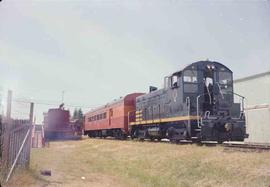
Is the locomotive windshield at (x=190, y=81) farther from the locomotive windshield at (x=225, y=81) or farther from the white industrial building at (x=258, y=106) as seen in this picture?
the white industrial building at (x=258, y=106)

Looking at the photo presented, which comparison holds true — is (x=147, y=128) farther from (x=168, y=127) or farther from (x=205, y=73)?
(x=205, y=73)

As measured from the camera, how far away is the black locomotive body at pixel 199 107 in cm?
1406

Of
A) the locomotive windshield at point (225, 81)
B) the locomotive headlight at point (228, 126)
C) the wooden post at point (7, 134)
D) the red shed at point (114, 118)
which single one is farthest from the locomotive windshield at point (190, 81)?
the red shed at point (114, 118)

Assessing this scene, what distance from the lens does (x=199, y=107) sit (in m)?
15.0

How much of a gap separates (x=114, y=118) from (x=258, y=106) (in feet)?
34.7

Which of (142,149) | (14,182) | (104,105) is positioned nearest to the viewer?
(14,182)

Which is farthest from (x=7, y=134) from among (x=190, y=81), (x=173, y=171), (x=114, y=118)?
(x=114, y=118)

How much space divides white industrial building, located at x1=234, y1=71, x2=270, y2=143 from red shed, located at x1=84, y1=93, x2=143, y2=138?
782 cm

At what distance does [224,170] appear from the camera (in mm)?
8930

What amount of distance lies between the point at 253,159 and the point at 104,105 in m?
23.2

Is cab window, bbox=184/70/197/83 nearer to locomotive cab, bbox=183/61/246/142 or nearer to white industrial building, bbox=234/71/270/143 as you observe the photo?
locomotive cab, bbox=183/61/246/142

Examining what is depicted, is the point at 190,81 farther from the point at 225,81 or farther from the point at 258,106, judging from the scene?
the point at 258,106

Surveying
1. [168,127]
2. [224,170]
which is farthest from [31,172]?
[168,127]

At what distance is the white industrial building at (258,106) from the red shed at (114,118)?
782cm
